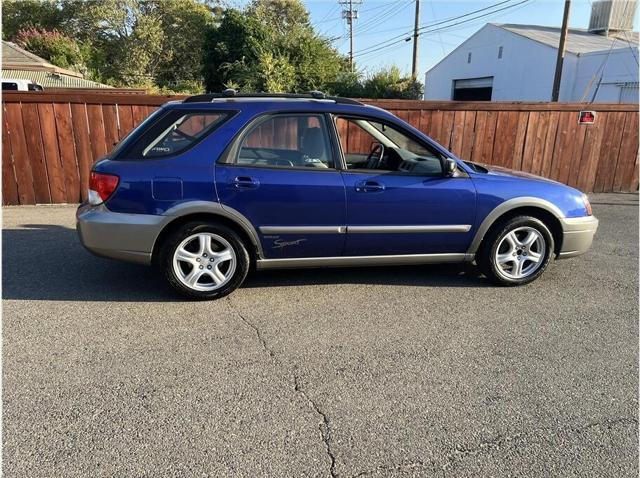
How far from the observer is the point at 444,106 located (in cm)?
865

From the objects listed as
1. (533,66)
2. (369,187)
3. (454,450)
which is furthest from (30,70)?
(533,66)

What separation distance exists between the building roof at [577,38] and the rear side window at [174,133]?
2616cm

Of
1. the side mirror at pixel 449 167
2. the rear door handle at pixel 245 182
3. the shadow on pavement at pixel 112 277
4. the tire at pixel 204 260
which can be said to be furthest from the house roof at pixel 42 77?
the side mirror at pixel 449 167

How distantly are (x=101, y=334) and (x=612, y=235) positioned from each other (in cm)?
675

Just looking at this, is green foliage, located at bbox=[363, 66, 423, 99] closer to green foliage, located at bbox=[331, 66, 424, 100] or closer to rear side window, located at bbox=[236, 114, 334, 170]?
green foliage, located at bbox=[331, 66, 424, 100]

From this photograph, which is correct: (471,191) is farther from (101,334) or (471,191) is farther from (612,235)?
(612,235)

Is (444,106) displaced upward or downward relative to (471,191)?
upward

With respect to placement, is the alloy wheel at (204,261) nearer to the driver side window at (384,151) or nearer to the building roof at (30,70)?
the driver side window at (384,151)

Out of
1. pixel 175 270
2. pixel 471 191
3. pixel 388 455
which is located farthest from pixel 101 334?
pixel 471 191

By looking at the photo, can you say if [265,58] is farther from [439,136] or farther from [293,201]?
[293,201]

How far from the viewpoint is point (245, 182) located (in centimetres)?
386

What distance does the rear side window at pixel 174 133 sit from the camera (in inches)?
152

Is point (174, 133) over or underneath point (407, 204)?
over

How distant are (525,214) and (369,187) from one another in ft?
5.28
